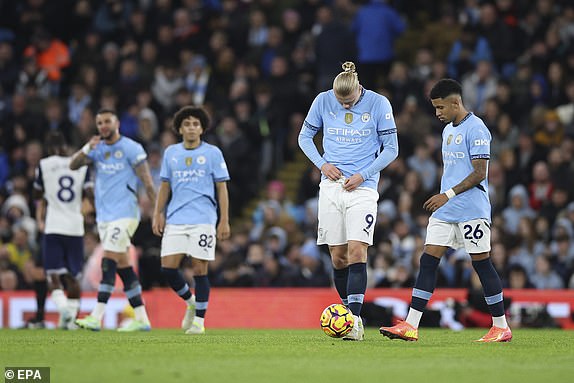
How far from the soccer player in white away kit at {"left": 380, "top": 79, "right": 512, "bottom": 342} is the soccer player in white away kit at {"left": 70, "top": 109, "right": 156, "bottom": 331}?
Result: 447cm

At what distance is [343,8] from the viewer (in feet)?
78.6

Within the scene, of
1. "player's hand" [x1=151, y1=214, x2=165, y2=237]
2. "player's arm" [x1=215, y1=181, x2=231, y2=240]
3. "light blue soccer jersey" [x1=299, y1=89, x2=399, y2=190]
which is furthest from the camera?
"player's hand" [x1=151, y1=214, x2=165, y2=237]

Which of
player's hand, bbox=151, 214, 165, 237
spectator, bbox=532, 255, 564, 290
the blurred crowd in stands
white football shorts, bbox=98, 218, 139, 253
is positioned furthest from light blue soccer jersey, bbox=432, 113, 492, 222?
spectator, bbox=532, 255, 564, 290

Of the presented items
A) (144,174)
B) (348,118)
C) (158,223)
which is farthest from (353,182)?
(144,174)

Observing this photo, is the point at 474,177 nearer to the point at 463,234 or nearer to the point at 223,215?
the point at 463,234

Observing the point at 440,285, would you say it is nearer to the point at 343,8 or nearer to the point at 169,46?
the point at 343,8

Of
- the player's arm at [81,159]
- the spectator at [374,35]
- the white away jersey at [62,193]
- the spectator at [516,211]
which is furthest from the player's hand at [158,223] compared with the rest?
the spectator at [374,35]

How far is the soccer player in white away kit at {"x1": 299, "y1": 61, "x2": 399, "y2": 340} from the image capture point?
12094 mm

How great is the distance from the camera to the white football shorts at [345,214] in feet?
39.7

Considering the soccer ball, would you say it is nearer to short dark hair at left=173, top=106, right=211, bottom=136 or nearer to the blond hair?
the blond hair

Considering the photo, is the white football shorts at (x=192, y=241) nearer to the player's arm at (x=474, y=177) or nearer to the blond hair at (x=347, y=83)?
the blond hair at (x=347, y=83)

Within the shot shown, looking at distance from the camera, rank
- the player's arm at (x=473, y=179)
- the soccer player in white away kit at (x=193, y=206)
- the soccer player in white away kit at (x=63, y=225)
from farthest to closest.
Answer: the soccer player in white away kit at (x=63, y=225) < the soccer player in white away kit at (x=193, y=206) < the player's arm at (x=473, y=179)

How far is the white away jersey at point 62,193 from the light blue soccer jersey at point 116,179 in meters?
1.20

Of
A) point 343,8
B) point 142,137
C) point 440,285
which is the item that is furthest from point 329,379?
point 343,8
